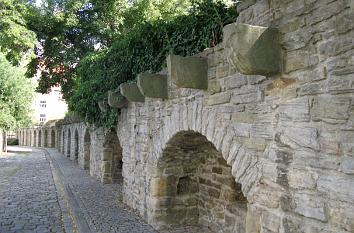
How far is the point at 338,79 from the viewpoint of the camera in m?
2.62

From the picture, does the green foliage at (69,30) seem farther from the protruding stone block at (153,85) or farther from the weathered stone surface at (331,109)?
the weathered stone surface at (331,109)

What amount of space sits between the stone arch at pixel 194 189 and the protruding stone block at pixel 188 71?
1.41m

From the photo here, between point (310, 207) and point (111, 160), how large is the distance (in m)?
9.41

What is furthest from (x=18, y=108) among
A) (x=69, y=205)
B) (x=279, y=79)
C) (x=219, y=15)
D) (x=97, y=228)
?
(x=279, y=79)

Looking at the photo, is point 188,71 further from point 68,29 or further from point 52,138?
point 52,138

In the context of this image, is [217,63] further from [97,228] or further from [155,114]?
[97,228]

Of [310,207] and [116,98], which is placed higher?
[116,98]

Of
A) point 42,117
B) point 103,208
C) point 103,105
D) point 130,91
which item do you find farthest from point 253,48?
point 42,117

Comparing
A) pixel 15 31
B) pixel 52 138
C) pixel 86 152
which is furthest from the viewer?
pixel 52 138

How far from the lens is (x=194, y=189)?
6.68m

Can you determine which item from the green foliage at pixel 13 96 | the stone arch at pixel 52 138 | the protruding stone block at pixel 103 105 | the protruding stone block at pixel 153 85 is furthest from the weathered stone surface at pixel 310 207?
the stone arch at pixel 52 138

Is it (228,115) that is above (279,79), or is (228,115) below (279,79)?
below

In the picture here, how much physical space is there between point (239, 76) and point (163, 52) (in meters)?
2.92

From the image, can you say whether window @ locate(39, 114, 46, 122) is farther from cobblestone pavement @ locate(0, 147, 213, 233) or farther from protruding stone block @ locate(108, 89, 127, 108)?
protruding stone block @ locate(108, 89, 127, 108)
